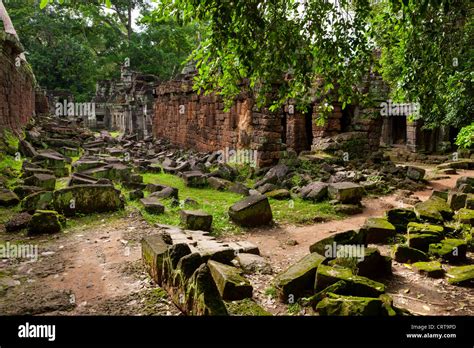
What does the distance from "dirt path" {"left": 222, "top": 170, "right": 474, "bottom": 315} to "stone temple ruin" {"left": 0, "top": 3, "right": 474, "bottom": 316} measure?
102mm

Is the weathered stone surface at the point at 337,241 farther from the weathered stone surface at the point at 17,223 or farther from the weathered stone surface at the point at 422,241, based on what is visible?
the weathered stone surface at the point at 17,223

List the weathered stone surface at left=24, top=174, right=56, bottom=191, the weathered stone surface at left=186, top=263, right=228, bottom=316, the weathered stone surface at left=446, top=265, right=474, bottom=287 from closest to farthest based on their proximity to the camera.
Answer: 1. the weathered stone surface at left=186, top=263, right=228, bottom=316
2. the weathered stone surface at left=446, top=265, right=474, bottom=287
3. the weathered stone surface at left=24, top=174, right=56, bottom=191

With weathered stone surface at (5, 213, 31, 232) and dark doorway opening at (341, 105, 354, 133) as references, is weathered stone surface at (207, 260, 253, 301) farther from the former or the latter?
dark doorway opening at (341, 105, 354, 133)

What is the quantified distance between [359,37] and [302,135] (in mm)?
10182

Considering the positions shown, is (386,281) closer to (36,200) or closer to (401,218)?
(401,218)

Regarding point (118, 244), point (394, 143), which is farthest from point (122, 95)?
point (118, 244)

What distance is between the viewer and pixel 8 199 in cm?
710

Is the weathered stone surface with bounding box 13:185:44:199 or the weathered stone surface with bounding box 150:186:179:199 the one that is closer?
the weathered stone surface with bounding box 13:185:44:199

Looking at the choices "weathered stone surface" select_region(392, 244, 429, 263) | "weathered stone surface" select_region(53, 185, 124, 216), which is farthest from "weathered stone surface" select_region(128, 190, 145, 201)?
"weathered stone surface" select_region(392, 244, 429, 263)

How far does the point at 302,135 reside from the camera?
15281 mm

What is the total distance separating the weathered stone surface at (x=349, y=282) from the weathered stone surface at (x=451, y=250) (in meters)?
1.93

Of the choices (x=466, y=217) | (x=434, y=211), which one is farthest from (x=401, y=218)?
(x=466, y=217)

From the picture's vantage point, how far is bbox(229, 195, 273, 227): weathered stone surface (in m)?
7.38

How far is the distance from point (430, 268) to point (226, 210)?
4.33m
